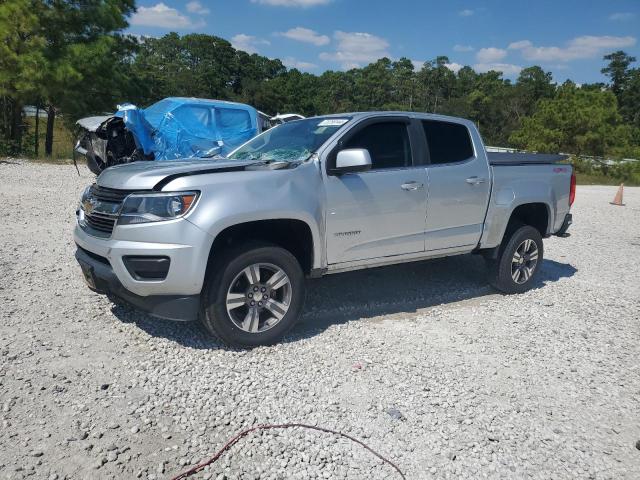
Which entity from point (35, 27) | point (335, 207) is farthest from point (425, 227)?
point (35, 27)

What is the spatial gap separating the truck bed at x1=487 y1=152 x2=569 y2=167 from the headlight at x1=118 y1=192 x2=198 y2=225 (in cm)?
338

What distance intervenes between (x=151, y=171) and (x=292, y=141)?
4.71 feet

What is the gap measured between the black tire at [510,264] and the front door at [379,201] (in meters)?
1.28

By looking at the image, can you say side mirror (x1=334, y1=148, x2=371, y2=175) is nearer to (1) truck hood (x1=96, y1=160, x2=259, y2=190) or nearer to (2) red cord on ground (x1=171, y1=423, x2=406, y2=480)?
(1) truck hood (x1=96, y1=160, x2=259, y2=190)

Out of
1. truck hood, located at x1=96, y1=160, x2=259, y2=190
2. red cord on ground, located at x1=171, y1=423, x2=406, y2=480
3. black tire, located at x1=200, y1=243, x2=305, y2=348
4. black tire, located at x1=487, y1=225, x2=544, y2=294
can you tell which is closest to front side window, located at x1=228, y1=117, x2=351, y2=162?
truck hood, located at x1=96, y1=160, x2=259, y2=190

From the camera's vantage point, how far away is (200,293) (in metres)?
3.68

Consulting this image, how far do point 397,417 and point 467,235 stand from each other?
2549mm

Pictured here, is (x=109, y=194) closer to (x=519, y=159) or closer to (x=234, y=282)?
(x=234, y=282)

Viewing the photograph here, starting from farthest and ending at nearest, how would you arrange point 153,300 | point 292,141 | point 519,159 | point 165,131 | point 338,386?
point 165,131 < point 519,159 < point 292,141 < point 153,300 < point 338,386

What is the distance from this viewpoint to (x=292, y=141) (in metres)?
4.70

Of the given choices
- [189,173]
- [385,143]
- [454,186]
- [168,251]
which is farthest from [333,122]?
[168,251]

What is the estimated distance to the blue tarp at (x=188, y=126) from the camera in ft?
37.7

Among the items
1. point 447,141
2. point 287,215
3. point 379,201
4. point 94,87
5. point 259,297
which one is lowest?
point 259,297

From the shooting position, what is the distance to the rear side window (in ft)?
16.3
